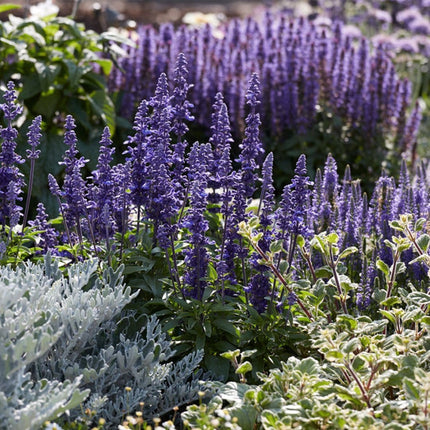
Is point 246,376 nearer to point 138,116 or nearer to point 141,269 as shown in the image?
point 141,269

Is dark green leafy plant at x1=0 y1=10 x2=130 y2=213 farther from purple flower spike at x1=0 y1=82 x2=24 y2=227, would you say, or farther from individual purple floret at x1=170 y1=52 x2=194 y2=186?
individual purple floret at x1=170 y1=52 x2=194 y2=186

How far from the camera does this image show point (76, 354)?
3010 millimetres

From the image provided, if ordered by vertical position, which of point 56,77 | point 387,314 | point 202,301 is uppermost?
point 56,77

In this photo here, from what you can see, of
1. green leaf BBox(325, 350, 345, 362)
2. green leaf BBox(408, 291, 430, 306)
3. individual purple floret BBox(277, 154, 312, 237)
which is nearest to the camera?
green leaf BBox(325, 350, 345, 362)

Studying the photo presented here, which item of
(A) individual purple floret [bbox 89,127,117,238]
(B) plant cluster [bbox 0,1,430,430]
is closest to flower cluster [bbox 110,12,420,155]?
(B) plant cluster [bbox 0,1,430,430]

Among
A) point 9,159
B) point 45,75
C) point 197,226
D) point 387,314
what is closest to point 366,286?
point 387,314

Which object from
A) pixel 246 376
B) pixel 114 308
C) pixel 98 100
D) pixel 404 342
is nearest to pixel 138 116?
pixel 114 308

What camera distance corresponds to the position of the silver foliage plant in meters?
2.55

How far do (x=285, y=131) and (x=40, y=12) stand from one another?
2.36m

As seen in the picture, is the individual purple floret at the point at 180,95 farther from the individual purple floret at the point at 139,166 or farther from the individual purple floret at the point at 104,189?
the individual purple floret at the point at 104,189

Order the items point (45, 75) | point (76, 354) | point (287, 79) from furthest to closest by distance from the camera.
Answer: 1. point (287, 79)
2. point (45, 75)
3. point (76, 354)

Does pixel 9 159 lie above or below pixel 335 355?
above

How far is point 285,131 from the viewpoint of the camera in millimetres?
6598

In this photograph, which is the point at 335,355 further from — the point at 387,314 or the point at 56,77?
the point at 56,77
